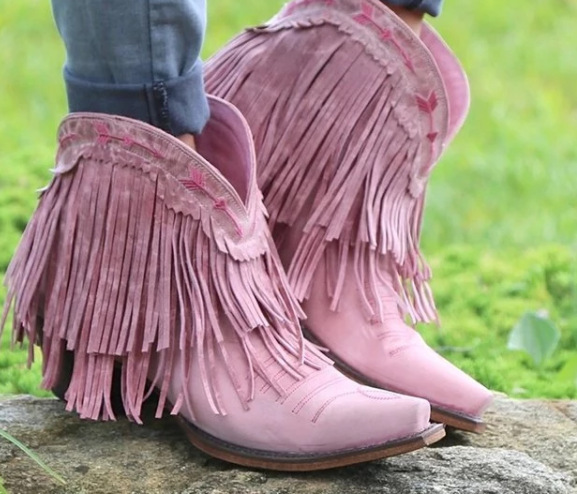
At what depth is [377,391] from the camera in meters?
1.14

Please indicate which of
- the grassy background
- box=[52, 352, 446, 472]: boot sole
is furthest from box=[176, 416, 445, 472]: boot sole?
the grassy background

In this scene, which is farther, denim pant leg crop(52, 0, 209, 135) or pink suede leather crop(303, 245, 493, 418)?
pink suede leather crop(303, 245, 493, 418)

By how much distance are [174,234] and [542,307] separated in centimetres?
104

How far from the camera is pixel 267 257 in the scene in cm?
119

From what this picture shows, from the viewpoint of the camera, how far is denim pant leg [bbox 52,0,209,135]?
3.53 feet

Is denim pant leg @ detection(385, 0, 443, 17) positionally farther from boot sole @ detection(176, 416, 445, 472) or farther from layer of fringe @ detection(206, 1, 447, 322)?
boot sole @ detection(176, 416, 445, 472)

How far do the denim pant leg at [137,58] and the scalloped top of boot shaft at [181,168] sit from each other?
18mm

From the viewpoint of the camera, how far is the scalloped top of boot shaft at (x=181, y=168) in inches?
44.0

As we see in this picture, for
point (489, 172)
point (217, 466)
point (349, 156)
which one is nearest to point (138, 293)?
point (217, 466)

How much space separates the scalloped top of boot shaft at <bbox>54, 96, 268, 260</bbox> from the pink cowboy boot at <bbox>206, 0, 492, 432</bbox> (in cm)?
12

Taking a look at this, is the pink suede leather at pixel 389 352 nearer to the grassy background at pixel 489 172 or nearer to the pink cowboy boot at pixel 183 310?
the pink cowboy boot at pixel 183 310

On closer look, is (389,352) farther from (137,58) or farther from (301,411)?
(137,58)

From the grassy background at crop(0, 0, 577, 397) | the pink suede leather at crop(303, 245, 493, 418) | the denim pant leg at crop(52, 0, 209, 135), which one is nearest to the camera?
the denim pant leg at crop(52, 0, 209, 135)

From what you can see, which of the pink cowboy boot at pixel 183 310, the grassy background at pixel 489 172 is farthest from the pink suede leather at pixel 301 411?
the grassy background at pixel 489 172
